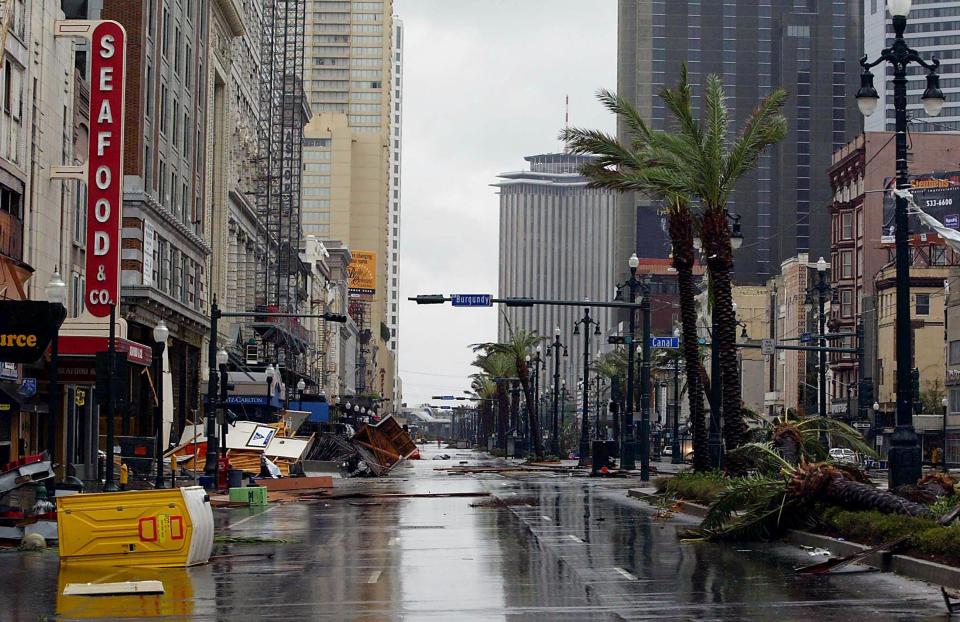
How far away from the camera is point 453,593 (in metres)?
17.0

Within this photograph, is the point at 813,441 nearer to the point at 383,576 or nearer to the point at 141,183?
the point at 383,576

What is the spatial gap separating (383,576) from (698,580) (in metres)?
4.41

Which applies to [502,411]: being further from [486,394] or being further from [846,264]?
[846,264]

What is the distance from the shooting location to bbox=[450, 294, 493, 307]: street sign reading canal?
Result: 51031 millimetres

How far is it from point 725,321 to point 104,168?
21.6 meters

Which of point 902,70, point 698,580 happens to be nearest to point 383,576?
point 698,580

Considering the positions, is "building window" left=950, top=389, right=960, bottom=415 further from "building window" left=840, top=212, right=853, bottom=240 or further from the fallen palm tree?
the fallen palm tree

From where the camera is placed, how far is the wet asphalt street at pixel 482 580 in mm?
15117

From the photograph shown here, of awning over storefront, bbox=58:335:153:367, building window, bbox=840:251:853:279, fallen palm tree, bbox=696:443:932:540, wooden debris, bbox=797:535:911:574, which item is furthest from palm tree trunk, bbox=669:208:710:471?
building window, bbox=840:251:853:279

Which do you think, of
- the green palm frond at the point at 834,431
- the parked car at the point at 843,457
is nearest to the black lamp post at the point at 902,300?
the parked car at the point at 843,457

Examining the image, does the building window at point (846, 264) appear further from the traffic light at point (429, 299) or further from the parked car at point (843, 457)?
the traffic light at point (429, 299)

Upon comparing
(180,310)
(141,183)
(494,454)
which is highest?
(141,183)

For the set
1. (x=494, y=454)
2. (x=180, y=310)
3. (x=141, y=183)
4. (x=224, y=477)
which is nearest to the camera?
(x=224, y=477)

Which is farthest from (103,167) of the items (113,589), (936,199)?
(936,199)
